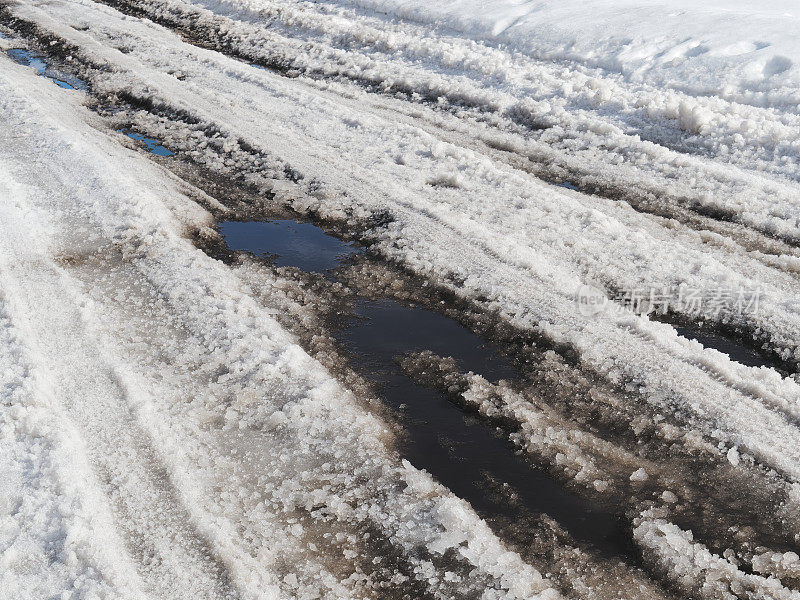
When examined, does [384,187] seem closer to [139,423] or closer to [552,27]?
[139,423]

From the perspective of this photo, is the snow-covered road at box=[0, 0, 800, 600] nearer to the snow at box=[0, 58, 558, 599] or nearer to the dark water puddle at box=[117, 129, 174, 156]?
the snow at box=[0, 58, 558, 599]

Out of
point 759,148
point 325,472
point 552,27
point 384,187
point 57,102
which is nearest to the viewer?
point 325,472

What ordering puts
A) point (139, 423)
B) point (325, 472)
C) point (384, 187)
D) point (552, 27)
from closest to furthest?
1. point (325, 472)
2. point (139, 423)
3. point (384, 187)
4. point (552, 27)

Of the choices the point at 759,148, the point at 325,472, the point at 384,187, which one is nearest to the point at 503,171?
the point at 384,187

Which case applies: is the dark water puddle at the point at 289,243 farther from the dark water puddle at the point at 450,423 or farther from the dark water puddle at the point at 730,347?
the dark water puddle at the point at 730,347

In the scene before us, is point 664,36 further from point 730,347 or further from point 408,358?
point 408,358

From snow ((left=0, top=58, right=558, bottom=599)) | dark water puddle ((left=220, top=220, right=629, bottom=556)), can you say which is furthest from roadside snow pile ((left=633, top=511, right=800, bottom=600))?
snow ((left=0, top=58, right=558, bottom=599))
